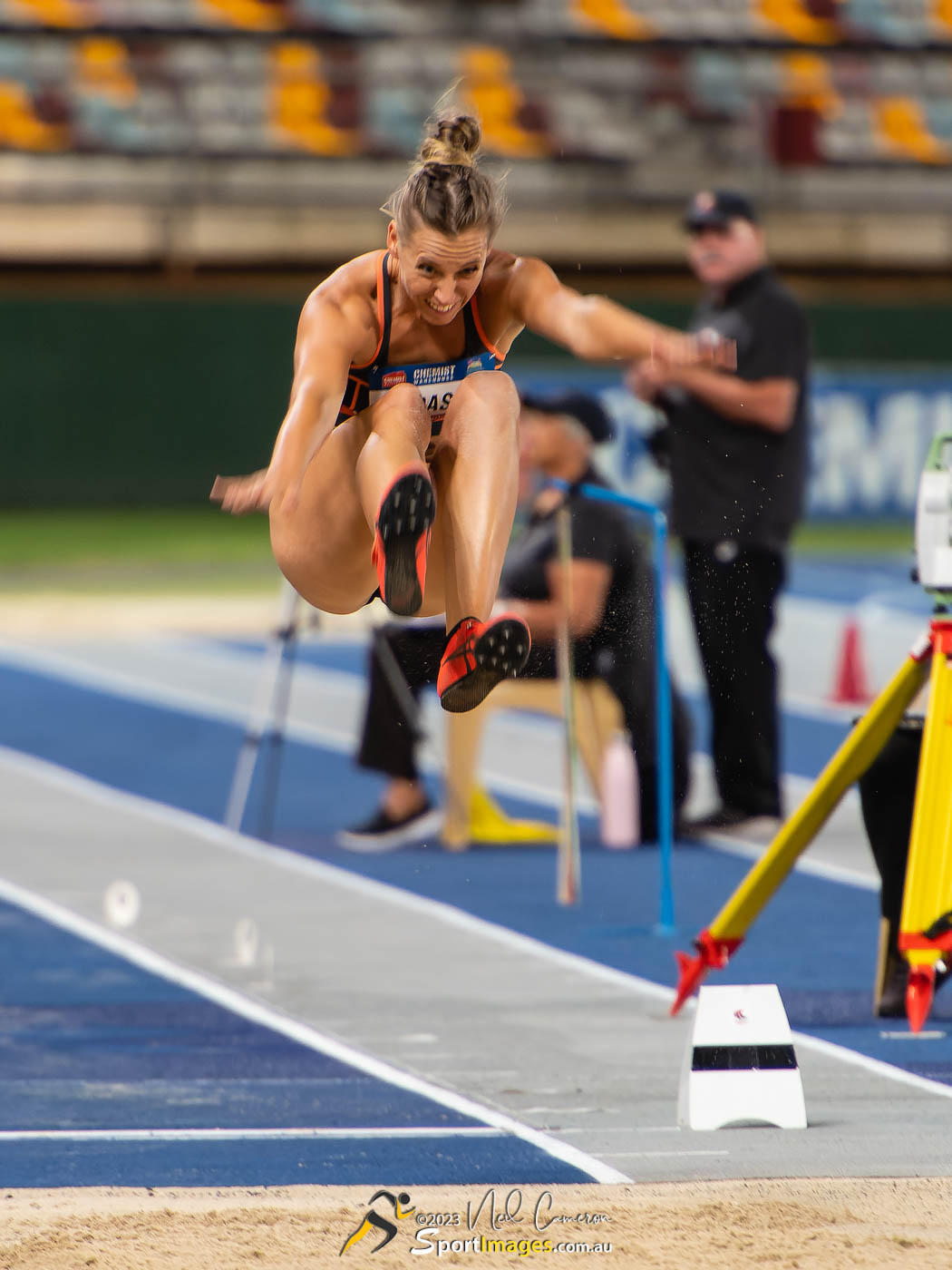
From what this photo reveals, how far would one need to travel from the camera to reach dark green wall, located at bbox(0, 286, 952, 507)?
22.5 meters

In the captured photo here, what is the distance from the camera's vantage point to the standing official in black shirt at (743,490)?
7383mm

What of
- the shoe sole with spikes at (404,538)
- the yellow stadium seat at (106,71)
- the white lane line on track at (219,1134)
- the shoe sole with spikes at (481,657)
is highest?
the yellow stadium seat at (106,71)

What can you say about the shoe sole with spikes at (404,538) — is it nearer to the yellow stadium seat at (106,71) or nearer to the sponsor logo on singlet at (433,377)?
the sponsor logo on singlet at (433,377)

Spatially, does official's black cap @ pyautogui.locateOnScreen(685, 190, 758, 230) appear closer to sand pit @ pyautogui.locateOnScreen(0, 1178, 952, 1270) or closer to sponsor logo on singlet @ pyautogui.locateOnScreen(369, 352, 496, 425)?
sponsor logo on singlet @ pyautogui.locateOnScreen(369, 352, 496, 425)

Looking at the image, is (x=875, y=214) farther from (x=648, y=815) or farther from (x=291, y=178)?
(x=648, y=815)

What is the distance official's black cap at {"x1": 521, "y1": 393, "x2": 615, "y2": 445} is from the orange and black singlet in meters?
2.29

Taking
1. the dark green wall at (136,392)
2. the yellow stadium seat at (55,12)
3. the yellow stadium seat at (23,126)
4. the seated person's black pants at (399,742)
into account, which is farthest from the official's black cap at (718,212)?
the yellow stadium seat at (55,12)

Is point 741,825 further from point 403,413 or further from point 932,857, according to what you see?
point 403,413

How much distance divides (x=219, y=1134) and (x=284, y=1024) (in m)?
1.08

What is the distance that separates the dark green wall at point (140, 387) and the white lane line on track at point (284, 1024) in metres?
15.3

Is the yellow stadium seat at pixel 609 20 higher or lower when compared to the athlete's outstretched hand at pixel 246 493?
higher

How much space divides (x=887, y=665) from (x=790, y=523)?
579 cm

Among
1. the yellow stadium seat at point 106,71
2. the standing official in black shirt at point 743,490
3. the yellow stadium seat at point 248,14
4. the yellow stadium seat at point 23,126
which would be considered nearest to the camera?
the standing official in black shirt at point 743,490

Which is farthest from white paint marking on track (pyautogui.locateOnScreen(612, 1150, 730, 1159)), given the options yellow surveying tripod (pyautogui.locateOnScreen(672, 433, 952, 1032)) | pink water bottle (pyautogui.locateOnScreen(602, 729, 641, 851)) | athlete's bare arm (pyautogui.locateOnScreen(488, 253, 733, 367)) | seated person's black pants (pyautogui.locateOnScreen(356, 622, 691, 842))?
pink water bottle (pyautogui.locateOnScreen(602, 729, 641, 851))
